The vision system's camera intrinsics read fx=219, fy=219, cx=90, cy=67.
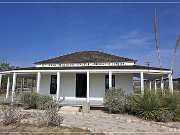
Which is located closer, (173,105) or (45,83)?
(173,105)

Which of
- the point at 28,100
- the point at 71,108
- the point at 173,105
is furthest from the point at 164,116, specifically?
the point at 28,100

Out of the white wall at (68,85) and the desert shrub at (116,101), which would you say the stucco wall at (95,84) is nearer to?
the white wall at (68,85)

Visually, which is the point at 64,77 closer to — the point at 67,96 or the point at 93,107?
the point at 67,96

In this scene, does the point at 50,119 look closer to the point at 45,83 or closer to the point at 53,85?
the point at 53,85

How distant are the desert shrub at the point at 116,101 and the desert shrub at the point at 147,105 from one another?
3.78 ft

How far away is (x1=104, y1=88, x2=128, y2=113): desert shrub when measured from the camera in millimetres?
14836

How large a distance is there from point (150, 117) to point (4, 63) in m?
50.6

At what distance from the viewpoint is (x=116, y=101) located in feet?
49.1

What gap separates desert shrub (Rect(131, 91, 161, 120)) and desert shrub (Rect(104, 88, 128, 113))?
45.4 inches

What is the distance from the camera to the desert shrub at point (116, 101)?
14.8 m

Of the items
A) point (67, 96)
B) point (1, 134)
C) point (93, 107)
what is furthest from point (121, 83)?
point (1, 134)

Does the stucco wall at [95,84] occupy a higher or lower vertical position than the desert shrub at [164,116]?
higher

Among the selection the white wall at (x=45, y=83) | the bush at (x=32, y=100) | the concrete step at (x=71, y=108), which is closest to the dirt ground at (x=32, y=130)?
the concrete step at (x=71, y=108)

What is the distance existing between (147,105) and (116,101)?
257 cm
